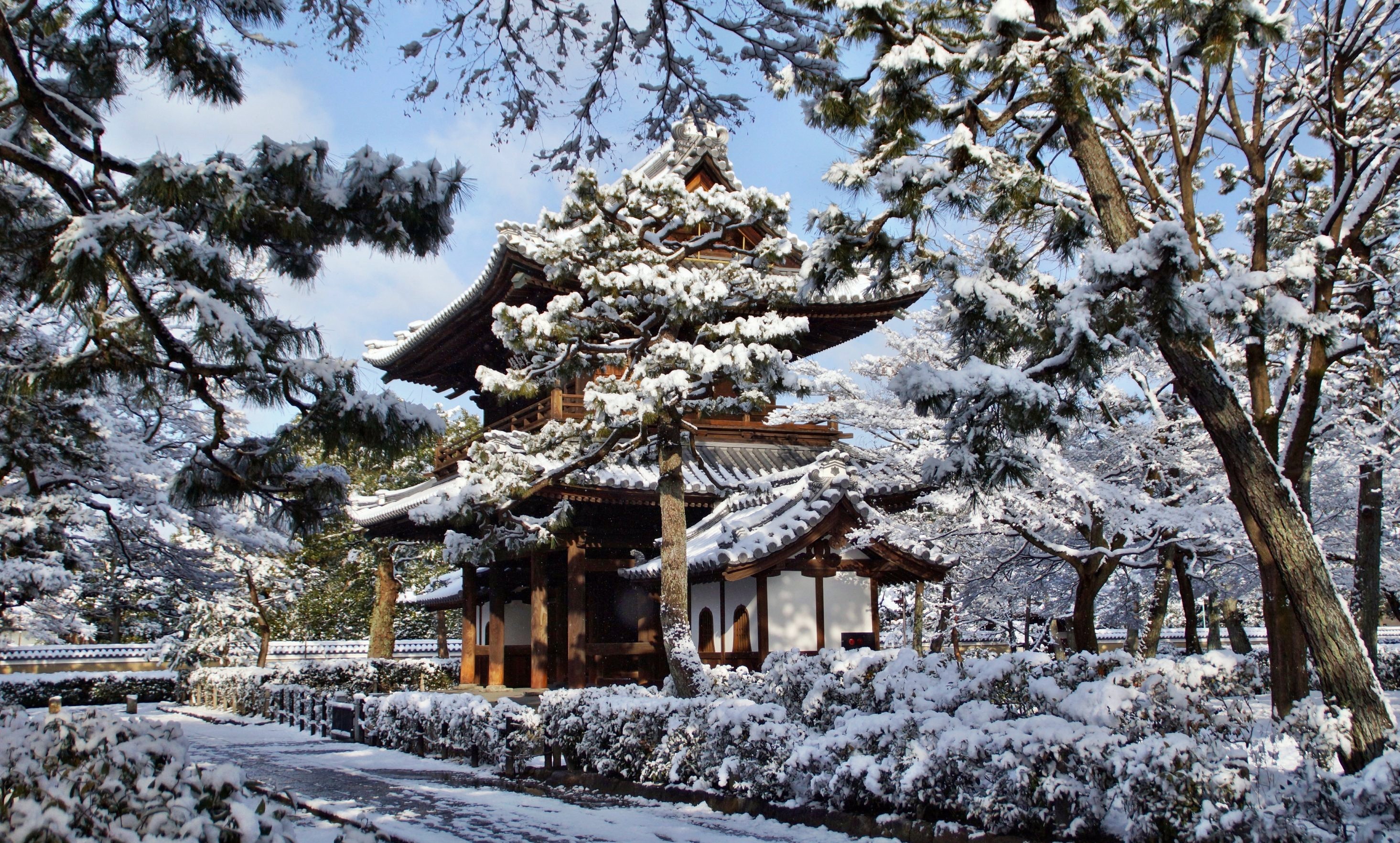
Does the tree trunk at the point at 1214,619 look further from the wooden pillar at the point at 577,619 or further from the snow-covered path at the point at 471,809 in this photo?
the snow-covered path at the point at 471,809

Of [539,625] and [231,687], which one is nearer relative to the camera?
[539,625]

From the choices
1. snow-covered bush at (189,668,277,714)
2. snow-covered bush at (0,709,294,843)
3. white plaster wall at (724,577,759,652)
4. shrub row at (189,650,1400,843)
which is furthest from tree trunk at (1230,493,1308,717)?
snow-covered bush at (189,668,277,714)

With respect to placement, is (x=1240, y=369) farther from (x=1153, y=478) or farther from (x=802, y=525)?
(x=802, y=525)

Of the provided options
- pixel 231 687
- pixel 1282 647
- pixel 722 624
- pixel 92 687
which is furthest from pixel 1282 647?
pixel 92 687

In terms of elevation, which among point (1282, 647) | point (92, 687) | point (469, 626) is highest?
point (1282, 647)

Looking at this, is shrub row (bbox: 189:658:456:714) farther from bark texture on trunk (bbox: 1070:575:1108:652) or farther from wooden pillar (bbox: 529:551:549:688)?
bark texture on trunk (bbox: 1070:575:1108:652)

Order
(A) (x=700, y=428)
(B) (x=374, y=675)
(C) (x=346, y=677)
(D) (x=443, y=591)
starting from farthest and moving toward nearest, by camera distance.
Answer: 1. (D) (x=443, y=591)
2. (C) (x=346, y=677)
3. (B) (x=374, y=675)
4. (A) (x=700, y=428)

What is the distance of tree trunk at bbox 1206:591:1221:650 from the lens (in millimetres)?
25312

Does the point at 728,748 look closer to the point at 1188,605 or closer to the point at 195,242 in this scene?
the point at 195,242

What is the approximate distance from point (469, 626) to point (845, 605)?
845 cm


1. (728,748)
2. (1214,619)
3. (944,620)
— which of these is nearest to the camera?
(728,748)

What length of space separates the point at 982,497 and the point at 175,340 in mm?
12919

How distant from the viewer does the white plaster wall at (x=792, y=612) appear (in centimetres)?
1486

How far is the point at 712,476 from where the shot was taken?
16.2 metres
